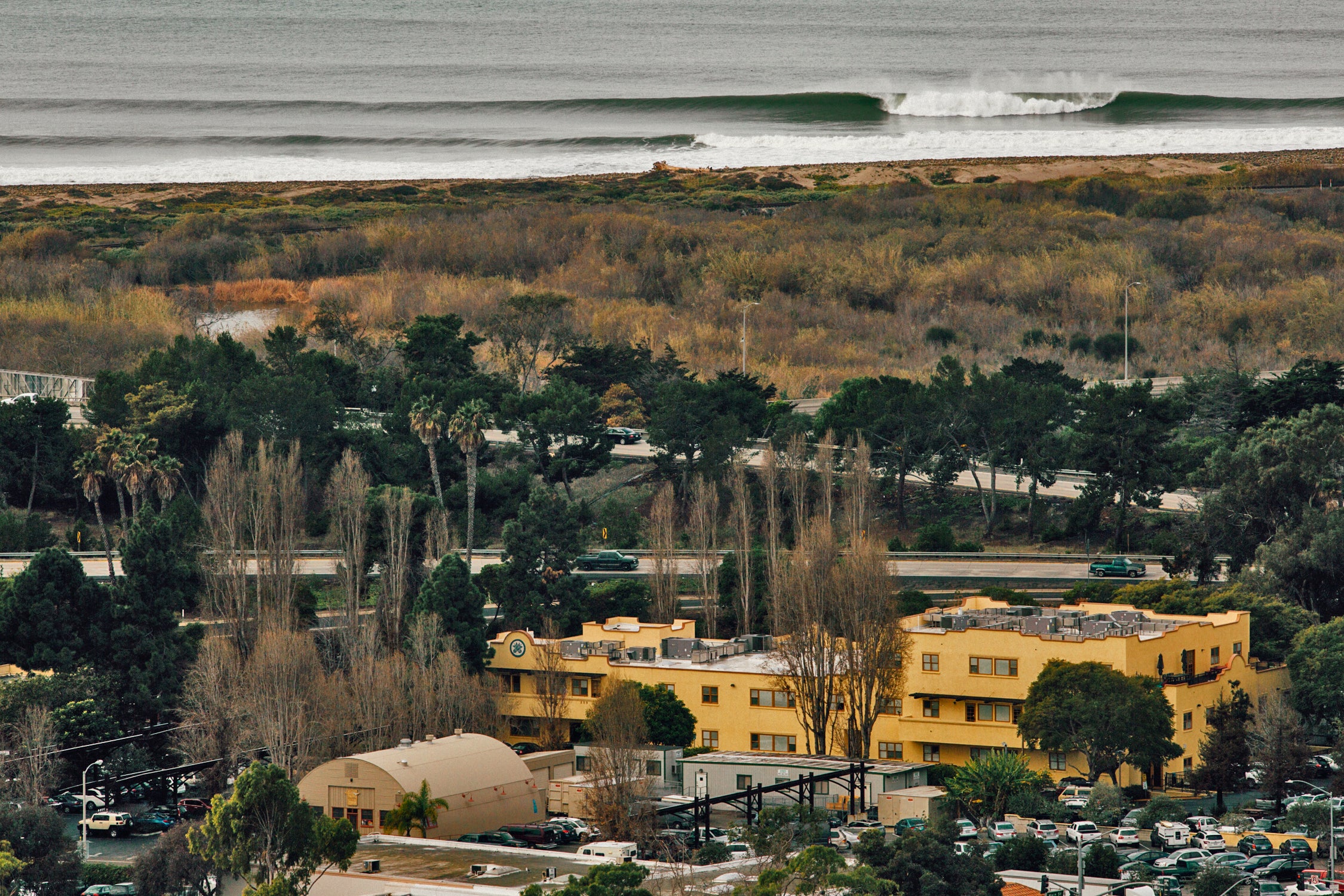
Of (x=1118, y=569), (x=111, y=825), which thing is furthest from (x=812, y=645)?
(x=111, y=825)

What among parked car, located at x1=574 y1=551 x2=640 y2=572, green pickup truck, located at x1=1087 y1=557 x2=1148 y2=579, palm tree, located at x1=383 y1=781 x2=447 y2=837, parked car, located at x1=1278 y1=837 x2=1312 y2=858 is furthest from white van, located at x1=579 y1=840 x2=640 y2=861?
green pickup truck, located at x1=1087 y1=557 x2=1148 y2=579

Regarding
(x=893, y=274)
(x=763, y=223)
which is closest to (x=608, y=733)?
(x=893, y=274)

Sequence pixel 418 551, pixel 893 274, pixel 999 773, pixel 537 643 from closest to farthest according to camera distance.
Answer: pixel 999 773
pixel 537 643
pixel 418 551
pixel 893 274

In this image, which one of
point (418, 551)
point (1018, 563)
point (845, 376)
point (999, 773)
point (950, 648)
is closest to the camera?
point (999, 773)

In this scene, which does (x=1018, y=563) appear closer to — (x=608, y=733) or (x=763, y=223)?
(x=608, y=733)

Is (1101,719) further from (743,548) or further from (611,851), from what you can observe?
(743,548)

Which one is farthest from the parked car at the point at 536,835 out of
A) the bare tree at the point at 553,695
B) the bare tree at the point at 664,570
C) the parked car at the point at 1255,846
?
the bare tree at the point at 664,570
